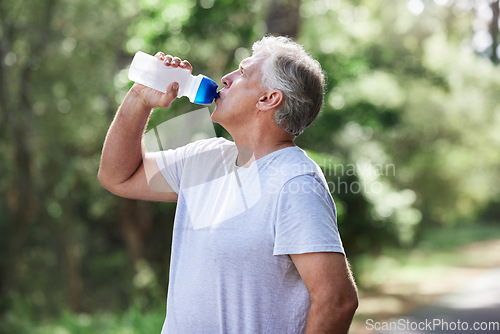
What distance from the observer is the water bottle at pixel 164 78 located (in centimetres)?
222

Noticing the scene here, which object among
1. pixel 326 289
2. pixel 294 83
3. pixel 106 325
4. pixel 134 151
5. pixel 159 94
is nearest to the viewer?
pixel 326 289

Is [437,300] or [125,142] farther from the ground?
[125,142]

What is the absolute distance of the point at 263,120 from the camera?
2098 mm

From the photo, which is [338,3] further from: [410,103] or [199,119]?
[199,119]

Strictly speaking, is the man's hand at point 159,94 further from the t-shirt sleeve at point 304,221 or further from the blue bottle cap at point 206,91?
the t-shirt sleeve at point 304,221

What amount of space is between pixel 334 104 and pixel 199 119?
6823 millimetres

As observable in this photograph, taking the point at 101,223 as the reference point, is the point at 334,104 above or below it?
above

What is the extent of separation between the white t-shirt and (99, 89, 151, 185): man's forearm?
15.4 inches

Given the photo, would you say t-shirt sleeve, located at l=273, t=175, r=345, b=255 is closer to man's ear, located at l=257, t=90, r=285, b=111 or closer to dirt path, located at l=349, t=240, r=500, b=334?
man's ear, located at l=257, t=90, r=285, b=111

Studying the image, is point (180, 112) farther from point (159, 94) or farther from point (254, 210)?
point (254, 210)

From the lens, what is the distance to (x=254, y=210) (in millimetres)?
1881

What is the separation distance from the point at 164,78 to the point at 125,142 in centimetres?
28

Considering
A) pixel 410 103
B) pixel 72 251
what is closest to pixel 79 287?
pixel 72 251

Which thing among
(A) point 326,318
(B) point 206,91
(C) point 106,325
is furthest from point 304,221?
(C) point 106,325
